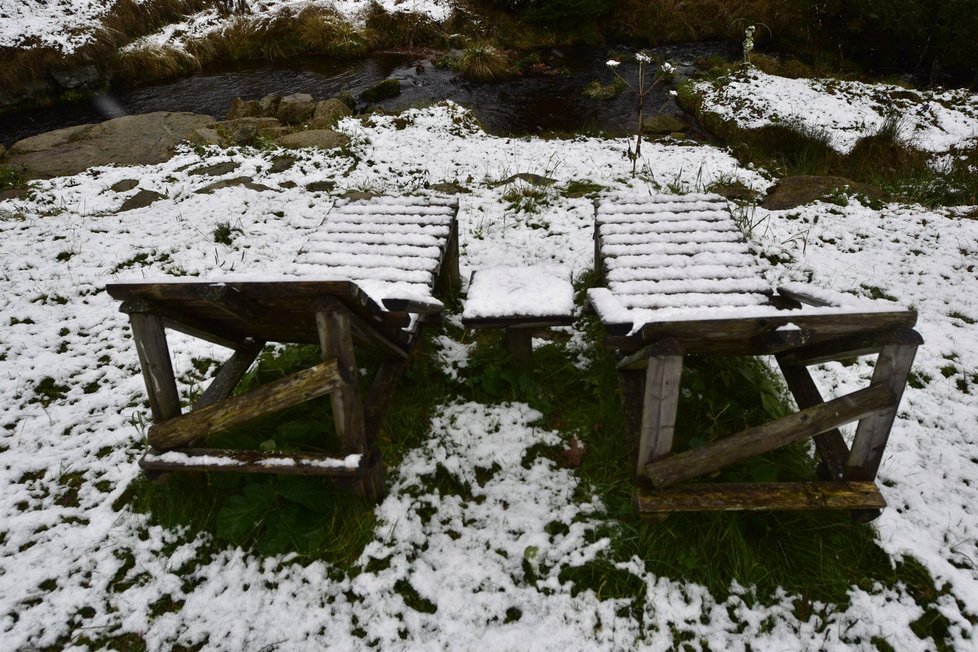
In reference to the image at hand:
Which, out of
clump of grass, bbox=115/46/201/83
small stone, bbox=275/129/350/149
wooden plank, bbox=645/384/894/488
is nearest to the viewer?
wooden plank, bbox=645/384/894/488

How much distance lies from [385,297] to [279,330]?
2.66 feet

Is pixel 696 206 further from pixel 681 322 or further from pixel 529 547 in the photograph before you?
pixel 529 547

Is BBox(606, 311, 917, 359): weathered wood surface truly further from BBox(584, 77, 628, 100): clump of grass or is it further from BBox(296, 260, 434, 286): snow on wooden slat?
BBox(584, 77, 628, 100): clump of grass

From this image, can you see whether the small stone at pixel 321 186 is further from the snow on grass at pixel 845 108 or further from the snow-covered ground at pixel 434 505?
the snow on grass at pixel 845 108

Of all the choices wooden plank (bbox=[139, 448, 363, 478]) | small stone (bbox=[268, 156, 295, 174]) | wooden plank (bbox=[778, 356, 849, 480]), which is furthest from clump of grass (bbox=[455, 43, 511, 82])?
wooden plank (bbox=[139, 448, 363, 478])

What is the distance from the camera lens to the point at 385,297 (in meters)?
2.66

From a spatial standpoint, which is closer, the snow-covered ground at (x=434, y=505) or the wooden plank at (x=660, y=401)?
the wooden plank at (x=660, y=401)

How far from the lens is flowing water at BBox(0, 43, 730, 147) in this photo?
35.0 feet

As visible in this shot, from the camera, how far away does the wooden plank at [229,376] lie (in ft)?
10.3

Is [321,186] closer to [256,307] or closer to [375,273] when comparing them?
[375,273]

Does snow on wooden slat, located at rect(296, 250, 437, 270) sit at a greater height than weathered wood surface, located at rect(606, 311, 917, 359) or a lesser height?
lesser

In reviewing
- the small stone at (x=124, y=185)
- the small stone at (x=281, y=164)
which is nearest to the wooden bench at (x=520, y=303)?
the small stone at (x=281, y=164)

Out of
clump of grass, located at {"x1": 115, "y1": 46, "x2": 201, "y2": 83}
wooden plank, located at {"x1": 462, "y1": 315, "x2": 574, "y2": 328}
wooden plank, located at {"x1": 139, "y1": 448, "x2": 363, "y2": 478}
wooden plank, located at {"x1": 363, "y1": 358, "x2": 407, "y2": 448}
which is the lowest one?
wooden plank, located at {"x1": 363, "y1": 358, "x2": 407, "y2": 448}

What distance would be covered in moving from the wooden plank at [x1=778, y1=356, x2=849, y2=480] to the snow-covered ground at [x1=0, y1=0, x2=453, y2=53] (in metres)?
15.9
